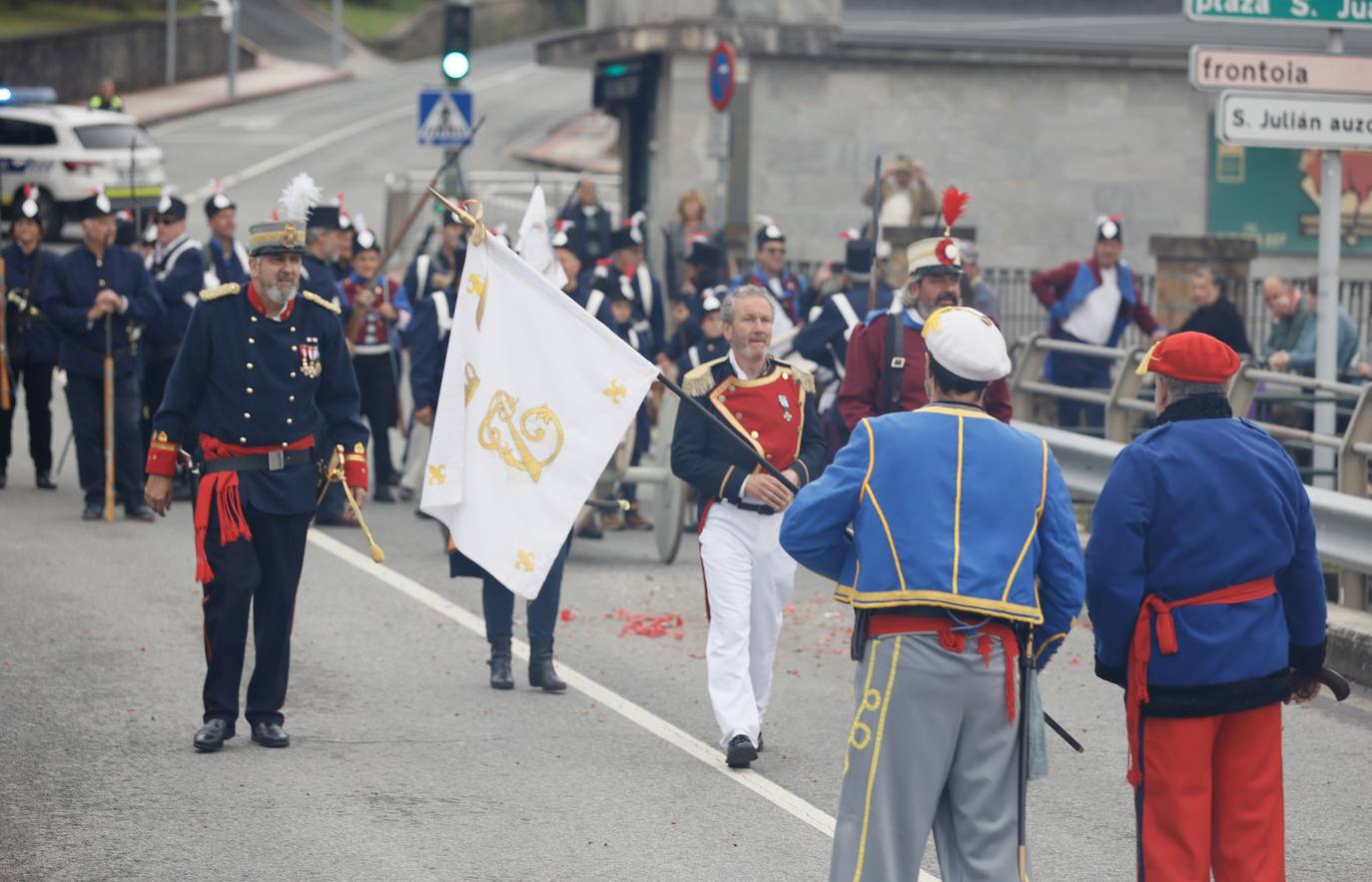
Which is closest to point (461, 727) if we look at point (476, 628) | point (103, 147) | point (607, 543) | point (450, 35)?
point (476, 628)

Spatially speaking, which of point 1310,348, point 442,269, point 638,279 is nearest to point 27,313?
point 442,269

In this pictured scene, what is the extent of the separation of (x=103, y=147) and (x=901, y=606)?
29975 millimetres

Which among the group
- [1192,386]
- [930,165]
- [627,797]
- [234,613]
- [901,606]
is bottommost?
[627,797]

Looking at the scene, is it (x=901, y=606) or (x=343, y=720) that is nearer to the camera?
(x=901, y=606)

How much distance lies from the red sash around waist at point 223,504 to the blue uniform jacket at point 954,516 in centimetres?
332

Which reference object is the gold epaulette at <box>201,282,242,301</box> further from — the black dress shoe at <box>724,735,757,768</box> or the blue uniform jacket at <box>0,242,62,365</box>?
the blue uniform jacket at <box>0,242,62,365</box>

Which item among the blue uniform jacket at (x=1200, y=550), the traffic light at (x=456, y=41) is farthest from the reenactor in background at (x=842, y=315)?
the traffic light at (x=456, y=41)

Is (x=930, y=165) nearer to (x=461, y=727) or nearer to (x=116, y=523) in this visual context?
(x=116, y=523)

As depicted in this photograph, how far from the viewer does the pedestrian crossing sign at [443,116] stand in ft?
70.3

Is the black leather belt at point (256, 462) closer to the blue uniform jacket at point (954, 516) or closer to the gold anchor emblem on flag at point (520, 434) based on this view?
the gold anchor emblem on flag at point (520, 434)

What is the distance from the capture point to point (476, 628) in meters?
11.0

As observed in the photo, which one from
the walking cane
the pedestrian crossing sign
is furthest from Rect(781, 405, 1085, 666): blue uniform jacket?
the pedestrian crossing sign

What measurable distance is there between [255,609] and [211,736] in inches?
21.6

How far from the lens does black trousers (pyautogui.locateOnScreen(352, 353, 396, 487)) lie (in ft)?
51.2
